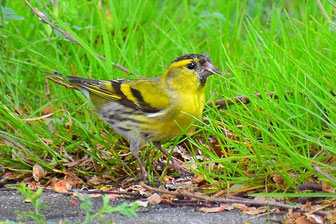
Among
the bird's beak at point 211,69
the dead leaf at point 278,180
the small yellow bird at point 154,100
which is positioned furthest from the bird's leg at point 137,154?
the dead leaf at point 278,180

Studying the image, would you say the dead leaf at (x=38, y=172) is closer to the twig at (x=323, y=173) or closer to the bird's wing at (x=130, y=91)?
A: the bird's wing at (x=130, y=91)

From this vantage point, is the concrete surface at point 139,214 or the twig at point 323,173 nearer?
the twig at point 323,173

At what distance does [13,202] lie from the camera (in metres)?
3.94

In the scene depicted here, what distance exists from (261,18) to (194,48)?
6.10 ft

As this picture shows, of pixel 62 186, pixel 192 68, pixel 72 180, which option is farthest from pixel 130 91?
pixel 62 186

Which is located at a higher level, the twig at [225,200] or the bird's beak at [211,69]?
the bird's beak at [211,69]

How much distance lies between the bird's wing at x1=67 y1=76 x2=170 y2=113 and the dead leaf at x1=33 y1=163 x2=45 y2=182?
71cm

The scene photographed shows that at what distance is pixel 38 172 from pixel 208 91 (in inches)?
54.1

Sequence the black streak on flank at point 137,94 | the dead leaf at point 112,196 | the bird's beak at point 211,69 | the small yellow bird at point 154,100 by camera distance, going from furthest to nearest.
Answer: the black streak on flank at point 137,94 → the bird's beak at point 211,69 → the small yellow bird at point 154,100 → the dead leaf at point 112,196

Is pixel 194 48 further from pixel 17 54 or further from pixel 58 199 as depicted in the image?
pixel 58 199

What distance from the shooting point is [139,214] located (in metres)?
3.73

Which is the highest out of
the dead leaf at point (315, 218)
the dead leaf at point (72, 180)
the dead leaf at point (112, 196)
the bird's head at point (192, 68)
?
the bird's head at point (192, 68)

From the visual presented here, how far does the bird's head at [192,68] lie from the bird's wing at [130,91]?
5.1 inches

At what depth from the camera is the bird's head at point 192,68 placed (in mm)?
4843
